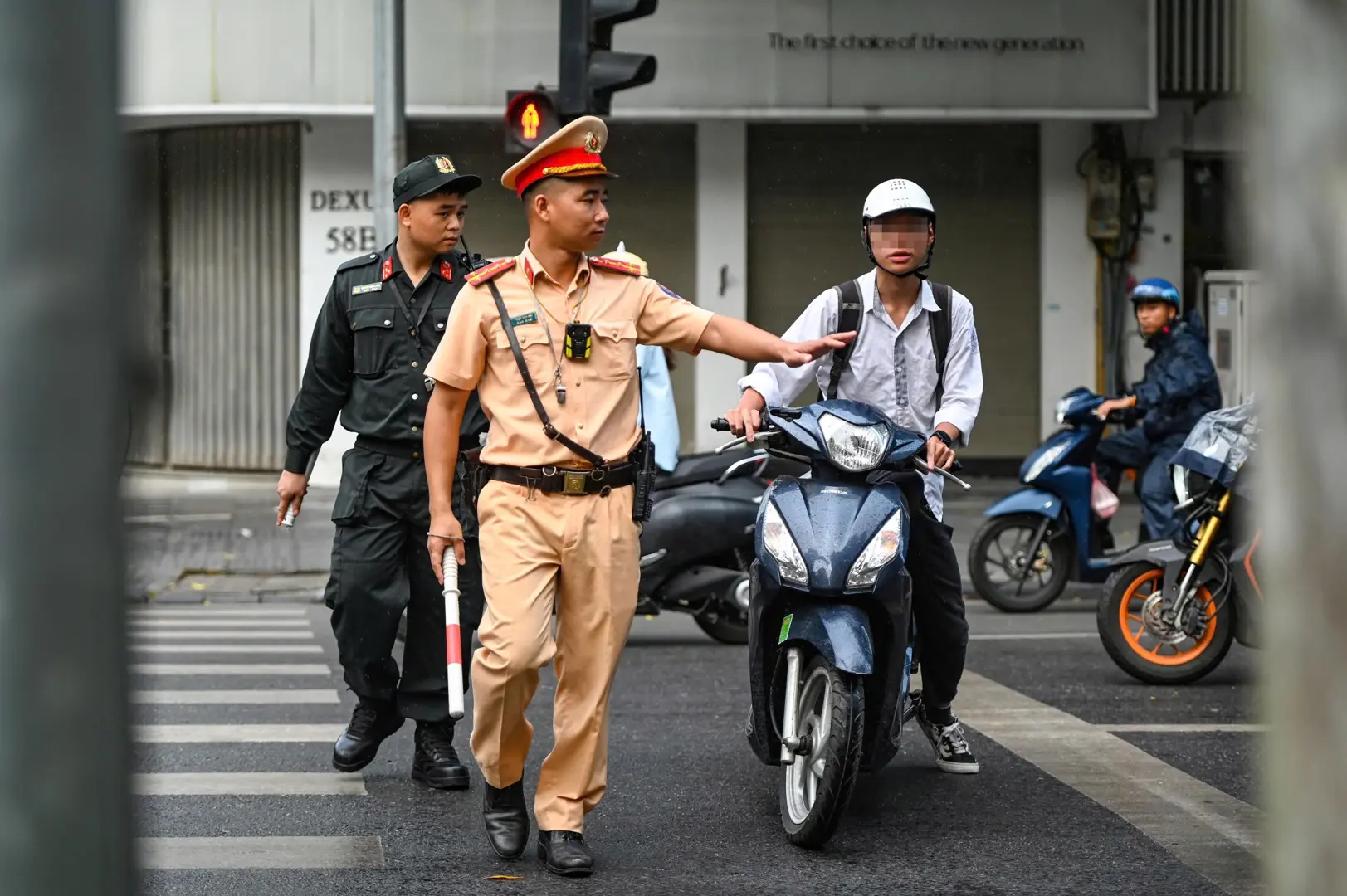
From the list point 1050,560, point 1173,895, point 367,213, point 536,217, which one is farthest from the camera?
point 367,213

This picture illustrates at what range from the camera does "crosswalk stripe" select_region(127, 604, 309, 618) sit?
1059 cm

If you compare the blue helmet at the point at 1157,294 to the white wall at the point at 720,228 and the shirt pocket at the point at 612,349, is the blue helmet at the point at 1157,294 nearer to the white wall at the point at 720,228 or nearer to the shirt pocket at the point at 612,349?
the shirt pocket at the point at 612,349

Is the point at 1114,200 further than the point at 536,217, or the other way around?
the point at 1114,200

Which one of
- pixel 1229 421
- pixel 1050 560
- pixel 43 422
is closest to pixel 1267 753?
pixel 43 422

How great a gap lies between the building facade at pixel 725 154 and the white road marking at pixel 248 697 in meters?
10.2

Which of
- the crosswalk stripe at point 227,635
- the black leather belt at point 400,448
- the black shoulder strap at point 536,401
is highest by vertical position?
Result: the black shoulder strap at point 536,401

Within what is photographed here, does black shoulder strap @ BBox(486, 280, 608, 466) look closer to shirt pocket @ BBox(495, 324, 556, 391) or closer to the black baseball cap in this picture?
shirt pocket @ BBox(495, 324, 556, 391)

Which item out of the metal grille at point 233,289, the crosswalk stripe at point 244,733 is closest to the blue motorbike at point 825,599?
the crosswalk stripe at point 244,733

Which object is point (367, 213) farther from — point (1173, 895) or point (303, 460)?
point (1173, 895)

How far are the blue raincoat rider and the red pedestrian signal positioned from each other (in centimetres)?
329

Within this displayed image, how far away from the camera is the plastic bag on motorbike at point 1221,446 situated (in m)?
7.65

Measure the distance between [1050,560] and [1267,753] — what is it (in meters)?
9.11

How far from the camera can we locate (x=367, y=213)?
703 inches

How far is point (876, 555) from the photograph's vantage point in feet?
16.6
